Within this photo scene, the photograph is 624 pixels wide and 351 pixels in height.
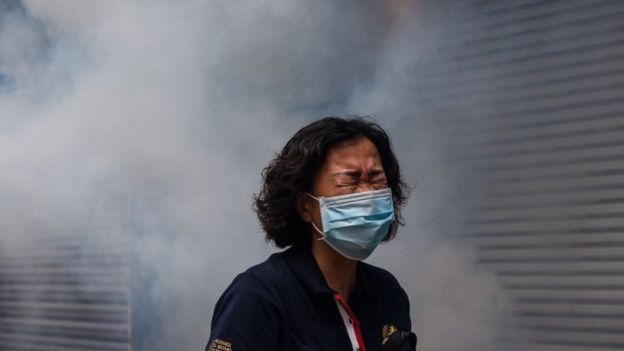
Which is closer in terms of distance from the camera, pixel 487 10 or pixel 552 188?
pixel 552 188

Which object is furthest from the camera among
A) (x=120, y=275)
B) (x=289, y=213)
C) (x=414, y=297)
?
(x=120, y=275)

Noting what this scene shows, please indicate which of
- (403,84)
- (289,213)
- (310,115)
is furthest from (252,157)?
(289,213)

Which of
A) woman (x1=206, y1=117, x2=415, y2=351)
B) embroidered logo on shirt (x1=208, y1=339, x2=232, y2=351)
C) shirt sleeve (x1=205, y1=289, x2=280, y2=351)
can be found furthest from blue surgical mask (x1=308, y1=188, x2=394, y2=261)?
embroidered logo on shirt (x1=208, y1=339, x2=232, y2=351)

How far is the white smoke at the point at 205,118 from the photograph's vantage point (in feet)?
13.4

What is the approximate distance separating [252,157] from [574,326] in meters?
1.86

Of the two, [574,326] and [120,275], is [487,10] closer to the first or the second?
[574,326]

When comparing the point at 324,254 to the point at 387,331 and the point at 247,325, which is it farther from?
the point at 247,325

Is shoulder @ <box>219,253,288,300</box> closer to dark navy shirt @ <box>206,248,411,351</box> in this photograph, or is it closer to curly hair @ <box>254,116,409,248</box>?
dark navy shirt @ <box>206,248,411,351</box>

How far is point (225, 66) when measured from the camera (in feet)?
15.1

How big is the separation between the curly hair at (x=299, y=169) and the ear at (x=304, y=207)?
0.04ft

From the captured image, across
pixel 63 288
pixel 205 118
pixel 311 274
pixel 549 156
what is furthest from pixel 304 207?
pixel 63 288

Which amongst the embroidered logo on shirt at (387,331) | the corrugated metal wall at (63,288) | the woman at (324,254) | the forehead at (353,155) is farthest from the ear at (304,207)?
the corrugated metal wall at (63,288)

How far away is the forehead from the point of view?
2.18 meters

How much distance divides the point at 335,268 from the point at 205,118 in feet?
8.43
